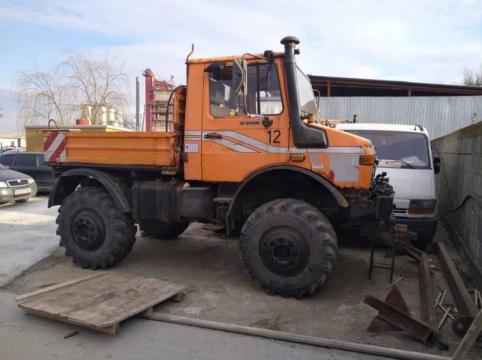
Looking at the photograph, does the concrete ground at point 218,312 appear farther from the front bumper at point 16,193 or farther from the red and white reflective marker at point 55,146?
the front bumper at point 16,193

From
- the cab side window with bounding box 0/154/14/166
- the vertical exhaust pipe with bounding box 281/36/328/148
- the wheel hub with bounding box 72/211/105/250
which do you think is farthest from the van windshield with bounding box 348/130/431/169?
the cab side window with bounding box 0/154/14/166

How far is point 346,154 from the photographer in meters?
4.64

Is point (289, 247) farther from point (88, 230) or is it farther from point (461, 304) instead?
point (88, 230)

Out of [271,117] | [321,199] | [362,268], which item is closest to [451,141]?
[362,268]

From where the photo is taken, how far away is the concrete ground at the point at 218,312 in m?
3.67

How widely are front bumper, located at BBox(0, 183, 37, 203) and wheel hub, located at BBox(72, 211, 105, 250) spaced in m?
6.77

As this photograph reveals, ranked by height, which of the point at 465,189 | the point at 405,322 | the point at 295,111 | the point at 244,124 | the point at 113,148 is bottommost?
the point at 405,322

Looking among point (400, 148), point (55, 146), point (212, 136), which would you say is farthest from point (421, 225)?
point (55, 146)

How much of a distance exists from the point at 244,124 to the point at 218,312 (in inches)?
81.8

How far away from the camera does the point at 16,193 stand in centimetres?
1167

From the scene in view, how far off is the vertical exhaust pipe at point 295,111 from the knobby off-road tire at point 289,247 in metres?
0.68

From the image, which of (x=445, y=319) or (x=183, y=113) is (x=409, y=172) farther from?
(x=183, y=113)

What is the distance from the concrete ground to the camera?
3.67 meters

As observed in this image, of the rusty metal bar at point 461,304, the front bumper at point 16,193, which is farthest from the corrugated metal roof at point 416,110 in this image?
the rusty metal bar at point 461,304
